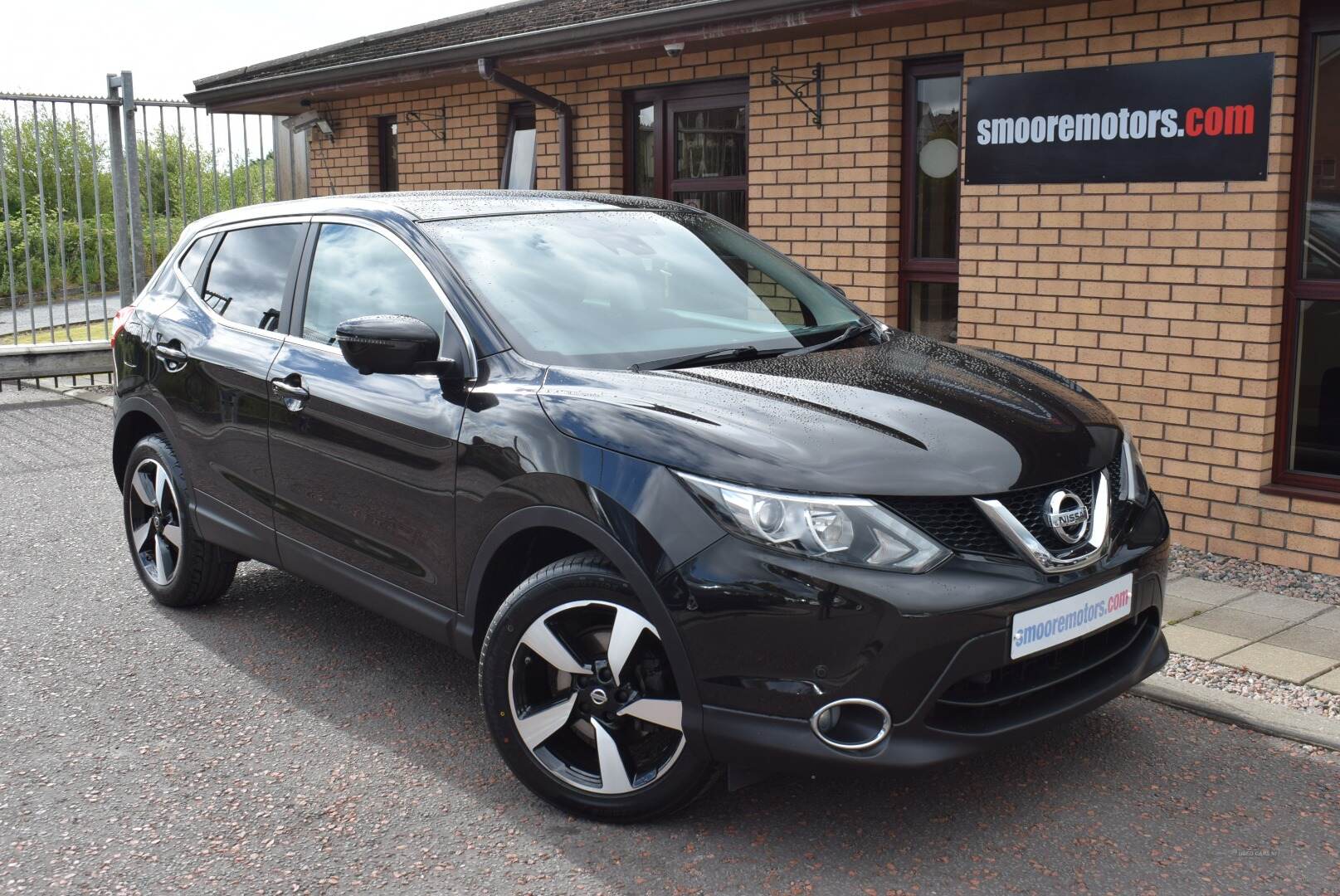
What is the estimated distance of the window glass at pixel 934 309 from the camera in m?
7.56

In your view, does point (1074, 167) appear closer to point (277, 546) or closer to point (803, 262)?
point (803, 262)

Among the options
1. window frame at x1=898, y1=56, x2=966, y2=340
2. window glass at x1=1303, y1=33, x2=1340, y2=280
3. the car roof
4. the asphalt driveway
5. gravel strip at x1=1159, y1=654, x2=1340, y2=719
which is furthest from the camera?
window frame at x1=898, y1=56, x2=966, y2=340

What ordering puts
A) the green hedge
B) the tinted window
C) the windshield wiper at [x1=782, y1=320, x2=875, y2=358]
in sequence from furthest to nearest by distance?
the green hedge → the tinted window → the windshield wiper at [x1=782, y1=320, x2=875, y2=358]

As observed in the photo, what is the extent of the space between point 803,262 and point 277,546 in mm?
4189

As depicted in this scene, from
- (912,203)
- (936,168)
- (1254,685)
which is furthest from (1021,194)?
(1254,685)

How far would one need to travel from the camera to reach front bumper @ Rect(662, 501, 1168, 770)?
314 centimetres

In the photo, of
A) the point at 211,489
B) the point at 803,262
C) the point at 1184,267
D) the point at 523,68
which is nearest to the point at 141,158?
the point at 523,68

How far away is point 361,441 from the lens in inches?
170

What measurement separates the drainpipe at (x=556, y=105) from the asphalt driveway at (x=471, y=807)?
209 inches

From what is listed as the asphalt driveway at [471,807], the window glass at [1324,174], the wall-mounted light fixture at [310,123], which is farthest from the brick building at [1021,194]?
the asphalt driveway at [471,807]

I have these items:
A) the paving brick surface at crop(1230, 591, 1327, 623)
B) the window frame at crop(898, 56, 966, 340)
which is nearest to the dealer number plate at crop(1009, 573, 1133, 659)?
the paving brick surface at crop(1230, 591, 1327, 623)

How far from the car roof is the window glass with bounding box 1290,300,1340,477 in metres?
2.94

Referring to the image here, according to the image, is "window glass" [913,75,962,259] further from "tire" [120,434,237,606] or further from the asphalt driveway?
"tire" [120,434,237,606]

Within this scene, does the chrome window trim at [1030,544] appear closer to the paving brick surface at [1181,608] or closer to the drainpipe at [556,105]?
the paving brick surface at [1181,608]
